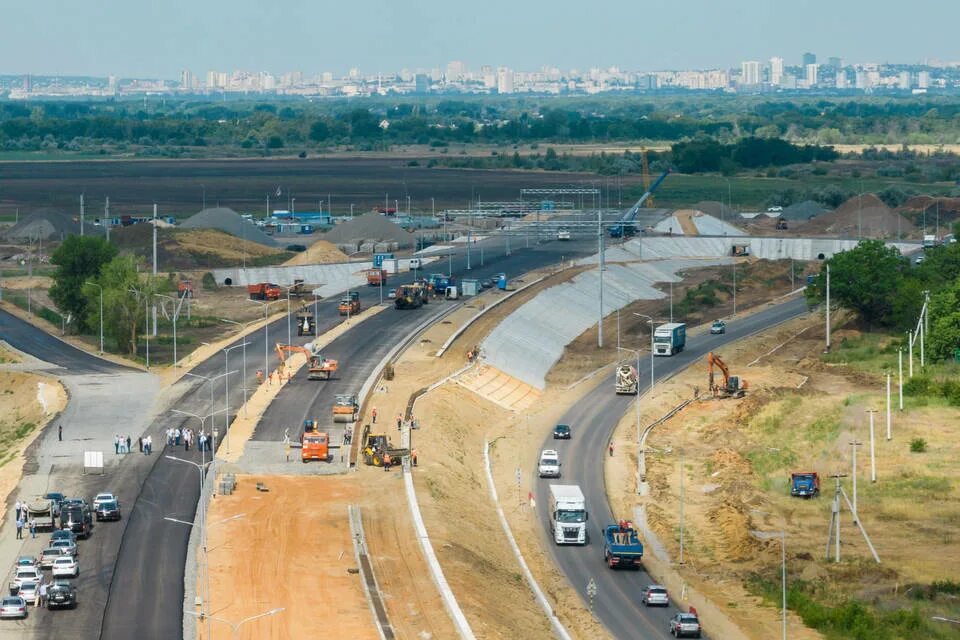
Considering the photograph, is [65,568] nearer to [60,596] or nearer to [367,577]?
[60,596]

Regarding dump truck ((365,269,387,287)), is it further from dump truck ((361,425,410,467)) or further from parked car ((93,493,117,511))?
parked car ((93,493,117,511))

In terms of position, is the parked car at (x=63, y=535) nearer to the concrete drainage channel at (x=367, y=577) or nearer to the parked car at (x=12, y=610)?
the parked car at (x=12, y=610)

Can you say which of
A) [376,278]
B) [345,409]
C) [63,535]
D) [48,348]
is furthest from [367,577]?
[376,278]

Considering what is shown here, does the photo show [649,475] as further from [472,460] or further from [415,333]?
[415,333]

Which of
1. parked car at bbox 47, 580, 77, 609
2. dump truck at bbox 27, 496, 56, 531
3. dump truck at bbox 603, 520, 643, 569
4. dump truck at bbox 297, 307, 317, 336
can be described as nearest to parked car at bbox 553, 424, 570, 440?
dump truck at bbox 603, 520, 643, 569

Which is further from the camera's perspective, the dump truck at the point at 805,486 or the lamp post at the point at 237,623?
the dump truck at the point at 805,486

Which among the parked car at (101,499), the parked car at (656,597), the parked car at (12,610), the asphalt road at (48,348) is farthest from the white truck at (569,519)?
the asphalt road at (48,348)
